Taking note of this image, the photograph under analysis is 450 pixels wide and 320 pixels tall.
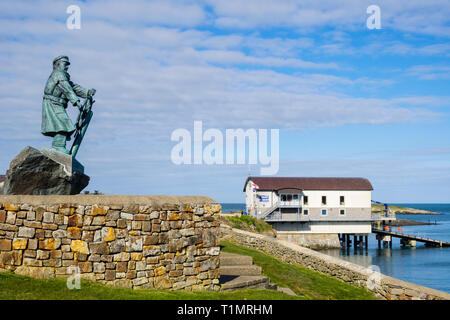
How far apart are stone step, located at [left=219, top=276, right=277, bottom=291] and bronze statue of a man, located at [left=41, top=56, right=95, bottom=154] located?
5610mm

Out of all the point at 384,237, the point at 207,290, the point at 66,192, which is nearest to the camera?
the point at 207,290

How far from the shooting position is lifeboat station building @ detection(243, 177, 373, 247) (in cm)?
5484

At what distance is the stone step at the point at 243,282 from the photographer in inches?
470

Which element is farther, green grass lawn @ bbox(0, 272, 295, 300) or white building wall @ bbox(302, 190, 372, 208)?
white building wall @ bbox(302, 190, 372, 208)

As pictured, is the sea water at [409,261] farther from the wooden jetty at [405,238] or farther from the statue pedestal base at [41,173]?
the statue pedestal base at [41,173]

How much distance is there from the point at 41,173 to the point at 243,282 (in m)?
6.03

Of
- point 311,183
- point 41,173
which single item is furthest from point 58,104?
point 311,183

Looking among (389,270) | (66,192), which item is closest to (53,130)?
(66,192)

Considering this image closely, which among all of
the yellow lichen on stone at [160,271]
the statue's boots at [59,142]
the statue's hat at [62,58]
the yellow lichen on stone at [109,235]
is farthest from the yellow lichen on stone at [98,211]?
the statue's hat at [62,58]

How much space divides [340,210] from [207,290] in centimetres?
4769

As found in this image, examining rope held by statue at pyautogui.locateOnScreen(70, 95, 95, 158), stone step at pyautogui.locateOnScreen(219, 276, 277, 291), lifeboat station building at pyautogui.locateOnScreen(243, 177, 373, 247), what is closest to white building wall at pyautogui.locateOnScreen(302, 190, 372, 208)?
lifeboat station building at pyautogui.locateOnScreen(243, 177, 373, 247)

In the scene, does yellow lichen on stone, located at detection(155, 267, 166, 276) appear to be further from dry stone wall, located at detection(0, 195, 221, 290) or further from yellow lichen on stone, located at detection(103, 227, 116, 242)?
yellow lichen on stone, located at detection(103, 227, 116, 242)
